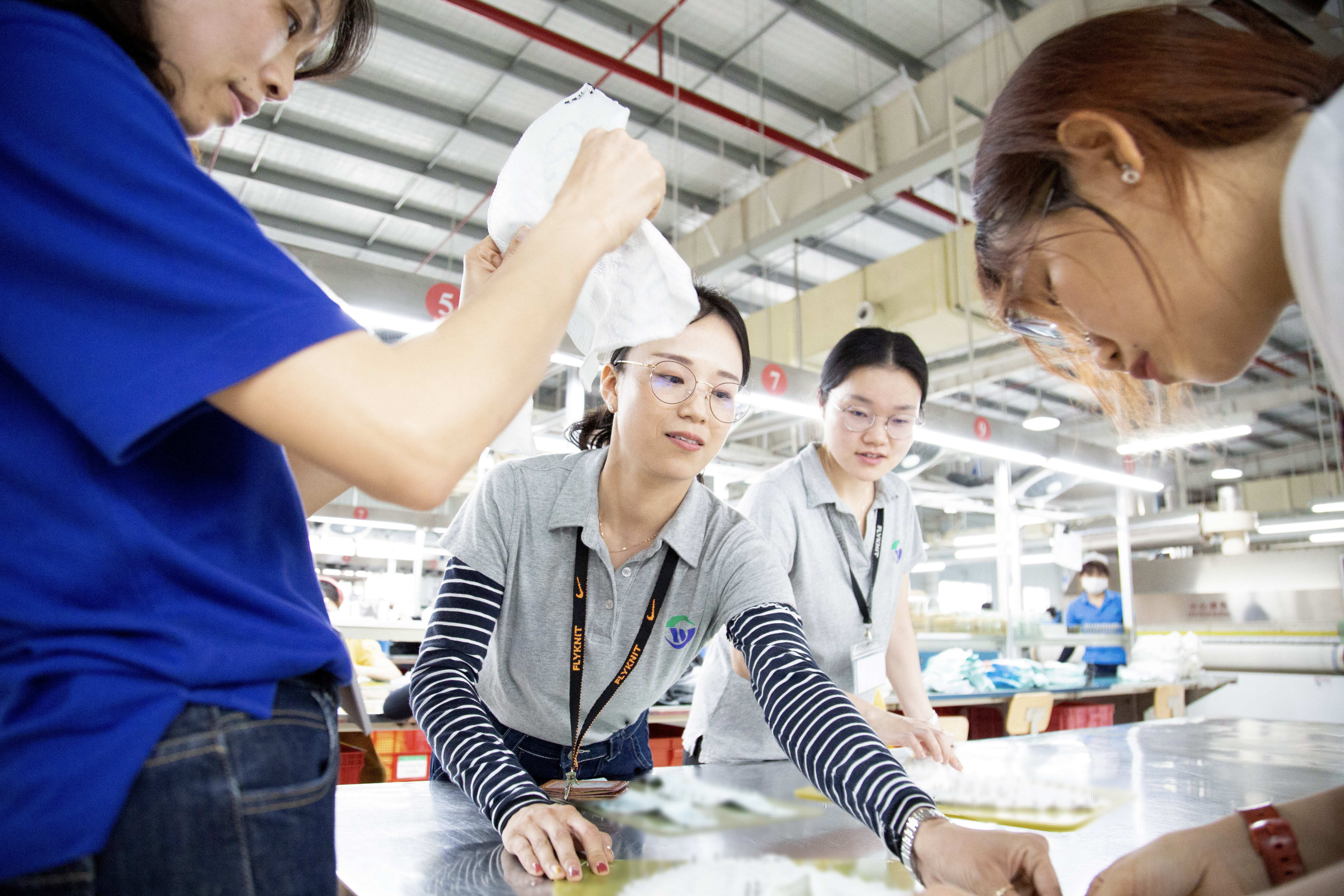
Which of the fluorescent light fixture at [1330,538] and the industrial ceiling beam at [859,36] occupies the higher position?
the industrial ceiling beam at [859,36]

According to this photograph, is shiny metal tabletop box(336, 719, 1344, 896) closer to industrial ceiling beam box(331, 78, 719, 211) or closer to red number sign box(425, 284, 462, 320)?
red number sign box(425, 284, 462, 320)

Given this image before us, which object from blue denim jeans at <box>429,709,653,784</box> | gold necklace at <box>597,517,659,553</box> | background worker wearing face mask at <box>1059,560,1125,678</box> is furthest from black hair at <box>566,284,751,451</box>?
background worker wearing face mask at <box>1059,560,1125,678</box>

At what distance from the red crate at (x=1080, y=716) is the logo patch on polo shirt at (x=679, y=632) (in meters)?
4.68

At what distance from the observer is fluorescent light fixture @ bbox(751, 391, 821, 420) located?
13.7ft

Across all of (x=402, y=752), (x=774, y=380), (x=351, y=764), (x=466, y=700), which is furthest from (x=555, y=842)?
(x=774, y=380)

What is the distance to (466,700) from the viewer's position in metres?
1.20

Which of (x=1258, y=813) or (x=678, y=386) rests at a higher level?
(x=678, y=386)

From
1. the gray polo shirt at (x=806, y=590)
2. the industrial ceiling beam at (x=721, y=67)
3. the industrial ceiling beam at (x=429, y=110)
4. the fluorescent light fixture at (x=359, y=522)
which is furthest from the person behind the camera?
the fluorescent light fixture at (x=359, y=522)

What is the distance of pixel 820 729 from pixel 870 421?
3.62 feet

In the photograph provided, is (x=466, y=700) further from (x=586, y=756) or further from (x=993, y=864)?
(x=993, y=864)

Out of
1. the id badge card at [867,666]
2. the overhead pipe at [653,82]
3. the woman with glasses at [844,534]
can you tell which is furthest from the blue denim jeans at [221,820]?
the overhead pipe at [653,82]

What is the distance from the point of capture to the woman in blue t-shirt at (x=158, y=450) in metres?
0.48

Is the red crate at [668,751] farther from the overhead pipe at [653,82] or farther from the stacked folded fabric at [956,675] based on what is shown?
the overhead pipe at [653,82]

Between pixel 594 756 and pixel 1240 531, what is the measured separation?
9856 millimetres
